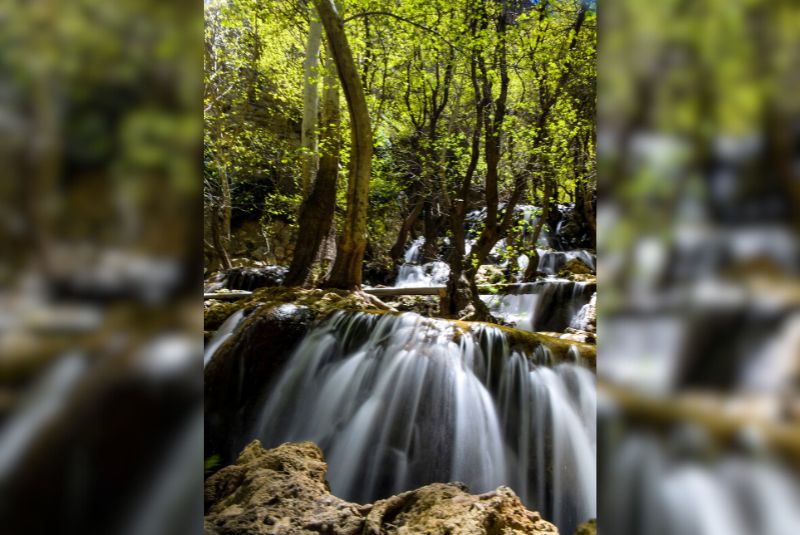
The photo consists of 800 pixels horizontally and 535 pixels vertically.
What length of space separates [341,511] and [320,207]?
6.30 meters

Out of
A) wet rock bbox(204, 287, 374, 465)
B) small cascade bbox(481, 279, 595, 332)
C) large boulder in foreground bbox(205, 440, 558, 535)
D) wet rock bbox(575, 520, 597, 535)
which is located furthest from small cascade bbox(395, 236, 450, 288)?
wet rock bbox(575, 520, 597, 535)

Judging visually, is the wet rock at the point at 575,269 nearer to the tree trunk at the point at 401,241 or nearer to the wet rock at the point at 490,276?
the wet rock at the point at 490,276

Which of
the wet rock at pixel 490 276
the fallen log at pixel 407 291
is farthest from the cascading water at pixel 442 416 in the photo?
the wet rock at pixel 490 276

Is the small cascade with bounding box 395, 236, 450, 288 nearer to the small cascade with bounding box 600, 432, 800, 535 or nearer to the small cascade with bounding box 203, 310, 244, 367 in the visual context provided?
the small cascade with bounding box 203, 310, 244, 367

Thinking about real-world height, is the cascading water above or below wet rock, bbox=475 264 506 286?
below

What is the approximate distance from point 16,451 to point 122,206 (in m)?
0.34

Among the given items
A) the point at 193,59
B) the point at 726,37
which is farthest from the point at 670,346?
the point at 193,59

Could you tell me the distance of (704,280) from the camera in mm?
461

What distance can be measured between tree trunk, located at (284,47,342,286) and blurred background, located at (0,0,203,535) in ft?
22.2

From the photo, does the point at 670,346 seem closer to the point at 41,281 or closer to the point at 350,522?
the point at 41,281

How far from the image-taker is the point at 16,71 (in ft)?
2.01

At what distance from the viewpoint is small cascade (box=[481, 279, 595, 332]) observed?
836 cm

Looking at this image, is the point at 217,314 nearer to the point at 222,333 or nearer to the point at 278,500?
the point at 222,333

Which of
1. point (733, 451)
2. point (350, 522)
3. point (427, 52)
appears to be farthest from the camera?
point (427, 52)
